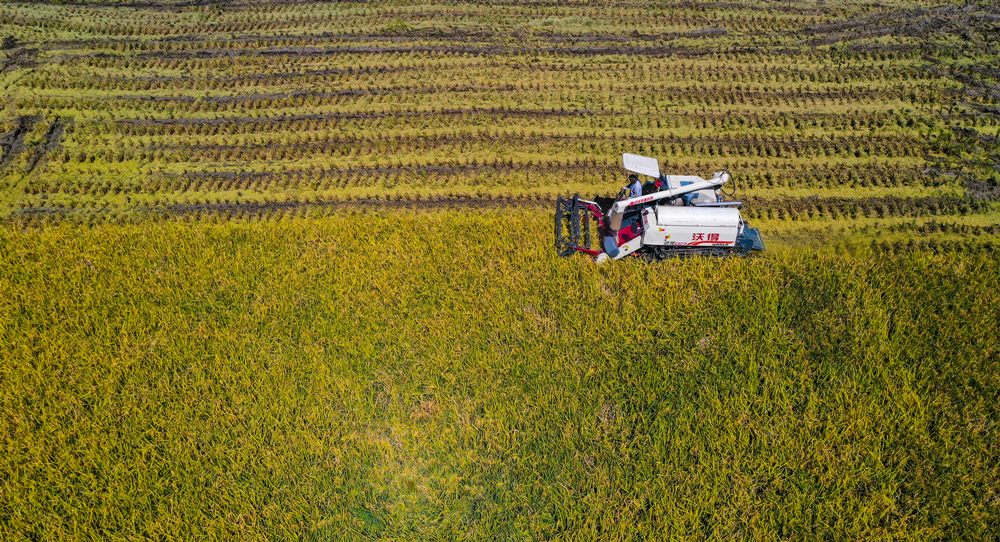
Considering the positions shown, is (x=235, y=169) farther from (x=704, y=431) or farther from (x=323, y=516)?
(x=704, y=431)

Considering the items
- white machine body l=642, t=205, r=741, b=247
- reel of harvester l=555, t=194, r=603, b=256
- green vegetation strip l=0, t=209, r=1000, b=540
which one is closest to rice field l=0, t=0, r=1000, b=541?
green vegetation strip l=0, t=209, r=1000, b=540

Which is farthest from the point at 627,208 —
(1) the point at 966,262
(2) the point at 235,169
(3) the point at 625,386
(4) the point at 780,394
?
(2) the point at 235,169

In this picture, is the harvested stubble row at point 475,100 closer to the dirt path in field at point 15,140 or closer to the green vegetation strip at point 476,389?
the dirt path in field at point 15,140

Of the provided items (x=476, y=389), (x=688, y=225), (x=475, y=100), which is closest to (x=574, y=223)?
(x=688, y=225)

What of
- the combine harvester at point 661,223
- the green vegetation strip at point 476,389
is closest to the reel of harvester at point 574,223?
the combine harvester at point 661,223

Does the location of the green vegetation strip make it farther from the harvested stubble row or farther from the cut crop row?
the harvested stubble row
